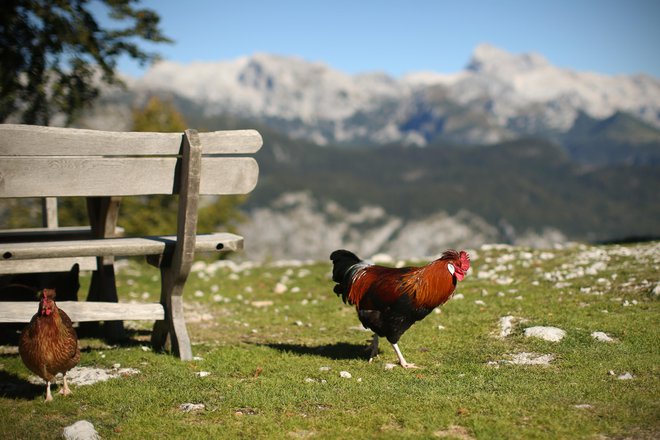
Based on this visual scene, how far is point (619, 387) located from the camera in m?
6.76

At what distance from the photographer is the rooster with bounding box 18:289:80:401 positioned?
7.02 metres

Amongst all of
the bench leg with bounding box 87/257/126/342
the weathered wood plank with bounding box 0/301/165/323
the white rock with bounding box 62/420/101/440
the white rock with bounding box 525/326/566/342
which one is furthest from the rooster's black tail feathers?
the white rock with bounding box 62/420/101/440

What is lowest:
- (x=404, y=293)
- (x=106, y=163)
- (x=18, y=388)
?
(x=18, y=388)

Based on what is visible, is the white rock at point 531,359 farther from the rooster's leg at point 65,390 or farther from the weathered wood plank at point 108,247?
the rooster's leg at point 65,390

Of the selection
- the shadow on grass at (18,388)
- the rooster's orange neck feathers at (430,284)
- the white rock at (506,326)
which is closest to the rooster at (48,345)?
the shadow on grass at (18,388)

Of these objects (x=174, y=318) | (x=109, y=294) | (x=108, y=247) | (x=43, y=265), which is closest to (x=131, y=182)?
(x=108, y=247)

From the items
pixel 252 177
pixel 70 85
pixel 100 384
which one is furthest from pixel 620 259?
pixel 70 85

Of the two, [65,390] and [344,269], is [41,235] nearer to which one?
[65,390]

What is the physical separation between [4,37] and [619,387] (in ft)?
66.3

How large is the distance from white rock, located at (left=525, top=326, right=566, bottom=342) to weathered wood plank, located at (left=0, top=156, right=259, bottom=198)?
4.60 meters

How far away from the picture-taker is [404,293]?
8.40 m

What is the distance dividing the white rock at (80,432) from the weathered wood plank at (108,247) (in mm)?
2534

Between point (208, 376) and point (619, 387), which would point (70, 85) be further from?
point (619, 387)

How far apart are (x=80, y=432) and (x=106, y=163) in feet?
11.3
